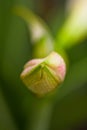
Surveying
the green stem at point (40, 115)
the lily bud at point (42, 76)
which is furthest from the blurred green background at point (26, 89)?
the lily bud at point (42, 76)

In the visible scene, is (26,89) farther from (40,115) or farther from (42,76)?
(42,76)

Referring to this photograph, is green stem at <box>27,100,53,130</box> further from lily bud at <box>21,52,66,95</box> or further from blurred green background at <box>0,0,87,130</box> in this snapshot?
lily bud at <box>21,52,66,95</box>

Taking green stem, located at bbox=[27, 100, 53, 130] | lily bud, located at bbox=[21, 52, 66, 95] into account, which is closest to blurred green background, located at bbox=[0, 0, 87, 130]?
green stem, located at bbox=[27, 100, 53, 130]

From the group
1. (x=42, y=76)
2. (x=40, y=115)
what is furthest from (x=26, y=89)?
(x=42, y=76)

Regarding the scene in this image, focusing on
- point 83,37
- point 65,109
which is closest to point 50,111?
point 65,109

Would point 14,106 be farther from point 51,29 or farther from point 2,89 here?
point 51,29

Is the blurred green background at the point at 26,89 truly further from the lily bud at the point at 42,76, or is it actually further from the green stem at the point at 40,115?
the lily bud at the point at 42,76
